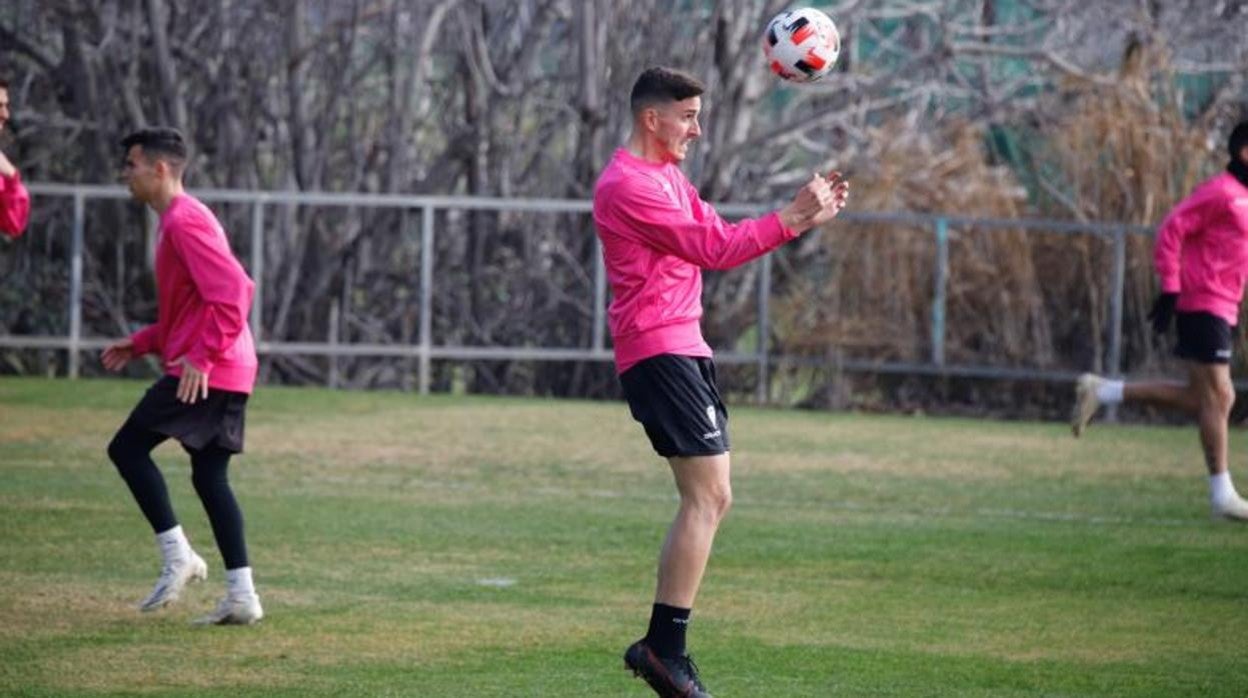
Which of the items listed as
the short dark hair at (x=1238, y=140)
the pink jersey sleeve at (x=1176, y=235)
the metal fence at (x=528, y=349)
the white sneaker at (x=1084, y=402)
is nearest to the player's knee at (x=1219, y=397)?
the pink jersey sleeve at (x=1176, y=235)

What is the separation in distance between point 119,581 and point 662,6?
639 inches

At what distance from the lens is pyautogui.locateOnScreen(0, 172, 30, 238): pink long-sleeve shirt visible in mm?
10414

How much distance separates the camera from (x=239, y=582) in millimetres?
9523

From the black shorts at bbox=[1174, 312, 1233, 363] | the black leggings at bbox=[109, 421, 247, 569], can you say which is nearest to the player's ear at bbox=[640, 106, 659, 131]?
the black leggings at bbox=[109, 421, 247, 569]

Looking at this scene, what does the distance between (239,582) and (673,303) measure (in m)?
2.57

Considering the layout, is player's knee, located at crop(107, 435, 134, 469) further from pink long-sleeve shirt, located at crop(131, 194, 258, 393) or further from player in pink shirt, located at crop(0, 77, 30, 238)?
player in pink shirt, located at crop(0, 77, 30, 238)

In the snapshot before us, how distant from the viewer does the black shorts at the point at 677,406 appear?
26.1ft

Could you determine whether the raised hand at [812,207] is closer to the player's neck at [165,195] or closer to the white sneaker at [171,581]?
the player's neck at [165,195]

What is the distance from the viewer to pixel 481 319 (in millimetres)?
24406

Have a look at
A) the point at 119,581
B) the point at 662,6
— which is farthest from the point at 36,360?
the point at 119,581

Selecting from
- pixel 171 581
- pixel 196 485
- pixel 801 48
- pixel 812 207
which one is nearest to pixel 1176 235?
pixel 801 48

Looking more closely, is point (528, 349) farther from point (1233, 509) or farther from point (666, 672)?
point (666, 672)

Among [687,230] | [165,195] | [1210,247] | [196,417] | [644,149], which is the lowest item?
[196,417]

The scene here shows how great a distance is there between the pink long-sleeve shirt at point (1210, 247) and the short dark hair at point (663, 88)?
633 cm
